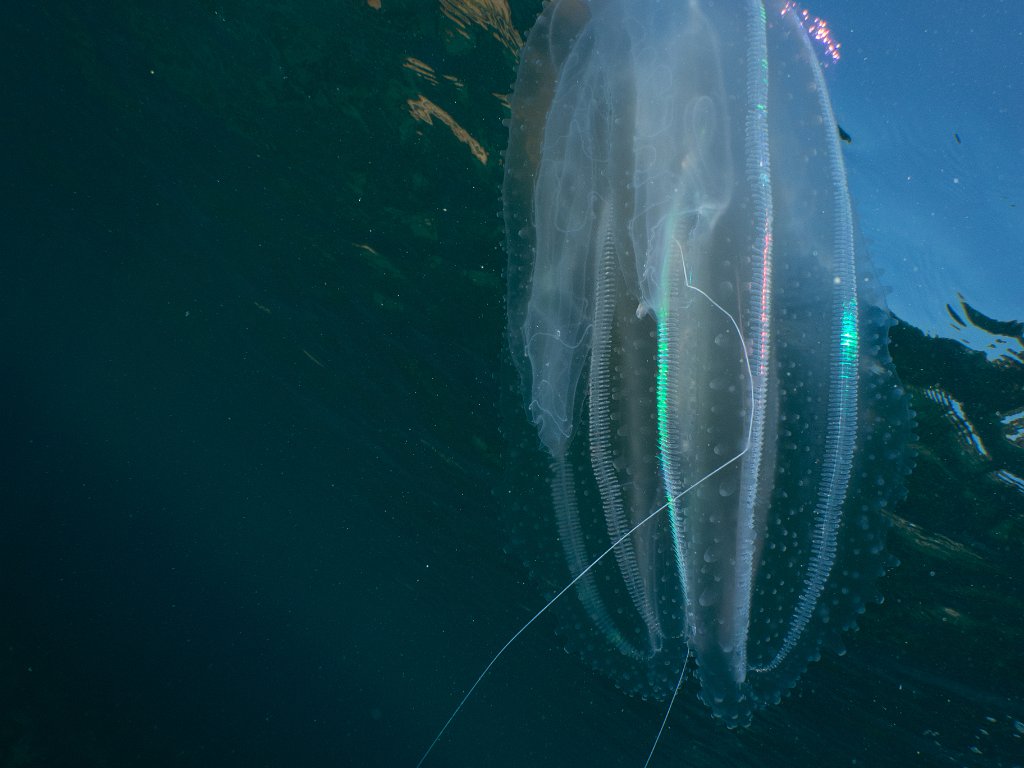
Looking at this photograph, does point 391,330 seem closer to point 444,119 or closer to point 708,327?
point 444,119

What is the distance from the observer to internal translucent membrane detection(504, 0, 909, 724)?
1.81 metres

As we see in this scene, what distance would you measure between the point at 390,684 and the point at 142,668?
10.1m

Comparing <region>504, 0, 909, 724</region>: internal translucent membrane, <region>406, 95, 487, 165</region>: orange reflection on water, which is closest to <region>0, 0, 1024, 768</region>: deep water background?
<region>406, 95, 487, 165</region>: orange reflection on water

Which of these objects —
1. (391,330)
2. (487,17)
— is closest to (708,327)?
(487,17)

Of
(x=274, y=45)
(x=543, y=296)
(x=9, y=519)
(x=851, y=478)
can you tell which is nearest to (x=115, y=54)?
(x=274, y=45)

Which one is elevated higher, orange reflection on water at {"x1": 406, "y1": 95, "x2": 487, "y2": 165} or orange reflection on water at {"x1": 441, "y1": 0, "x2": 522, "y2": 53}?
orange reflection on water at {"x1": 441, "y1": 0, "x2": 522, "y2": 53}

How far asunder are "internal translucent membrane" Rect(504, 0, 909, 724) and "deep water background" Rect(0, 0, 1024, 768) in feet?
2.13

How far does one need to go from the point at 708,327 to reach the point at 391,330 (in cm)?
466

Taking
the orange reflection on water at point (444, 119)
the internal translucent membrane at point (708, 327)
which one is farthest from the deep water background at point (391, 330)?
the internal translucent membrane at point (708, 327)

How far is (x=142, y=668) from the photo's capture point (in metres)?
16.1

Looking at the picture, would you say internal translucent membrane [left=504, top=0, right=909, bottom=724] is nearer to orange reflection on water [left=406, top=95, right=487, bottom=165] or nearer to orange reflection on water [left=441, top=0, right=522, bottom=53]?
orange reflection on water [left=441, top=0, right=522, bottom=53]

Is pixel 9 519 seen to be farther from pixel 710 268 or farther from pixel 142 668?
pixel 710 268

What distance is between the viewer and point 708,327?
71.2 inches

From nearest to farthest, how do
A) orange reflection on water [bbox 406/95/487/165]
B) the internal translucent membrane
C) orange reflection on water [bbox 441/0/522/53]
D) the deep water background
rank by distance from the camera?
1. the internal translucent membrane
2. the deep water background
3. orange reflection on water [bbox 441/0/522/53]
4. orange reflection on water [bbox 406/95/487/165]
